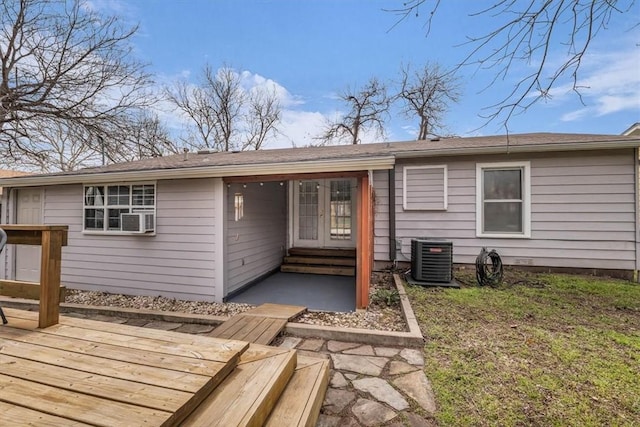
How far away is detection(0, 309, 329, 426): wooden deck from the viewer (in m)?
1.35

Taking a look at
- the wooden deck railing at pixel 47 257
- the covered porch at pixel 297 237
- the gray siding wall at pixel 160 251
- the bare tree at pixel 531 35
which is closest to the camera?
the bare tree at pixel 531 35

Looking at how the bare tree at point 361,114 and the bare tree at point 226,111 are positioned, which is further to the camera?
the bare tree at point 226,111

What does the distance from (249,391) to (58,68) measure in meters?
7.44

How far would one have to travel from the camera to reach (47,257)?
2318mm

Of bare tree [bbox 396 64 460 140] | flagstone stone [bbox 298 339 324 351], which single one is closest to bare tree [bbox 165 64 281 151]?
bare tree [bbox 396 64 460 140]

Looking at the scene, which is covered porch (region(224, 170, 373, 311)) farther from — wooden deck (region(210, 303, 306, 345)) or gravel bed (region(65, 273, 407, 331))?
wooden deck (region(210, 303, 306, 345))

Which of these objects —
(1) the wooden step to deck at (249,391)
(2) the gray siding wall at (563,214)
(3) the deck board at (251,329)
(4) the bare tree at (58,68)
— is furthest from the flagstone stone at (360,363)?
(4) the bare tree at (58,68)

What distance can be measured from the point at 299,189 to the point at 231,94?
12.0 m

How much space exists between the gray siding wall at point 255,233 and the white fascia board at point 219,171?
0.60m

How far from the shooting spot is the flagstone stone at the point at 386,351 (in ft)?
9.42

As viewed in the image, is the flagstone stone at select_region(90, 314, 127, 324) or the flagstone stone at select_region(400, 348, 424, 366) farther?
the flagstone stone at select_region(90, 314, 127, 324)

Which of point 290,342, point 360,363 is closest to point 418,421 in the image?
point 360,363

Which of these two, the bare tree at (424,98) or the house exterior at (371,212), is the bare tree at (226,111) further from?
the house exterior at (371,212)

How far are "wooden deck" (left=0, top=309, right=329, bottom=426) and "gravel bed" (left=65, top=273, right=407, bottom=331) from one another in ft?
4.59
